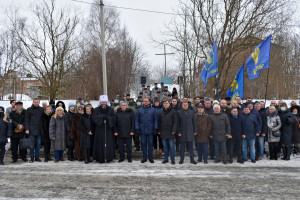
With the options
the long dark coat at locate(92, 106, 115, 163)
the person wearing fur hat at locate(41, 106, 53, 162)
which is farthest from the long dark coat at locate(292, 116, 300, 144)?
the person wearing fur hat at locate(41, 106, 53, 162)

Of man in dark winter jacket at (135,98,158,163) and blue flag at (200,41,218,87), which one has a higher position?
blue flag at (200,41,218,87)

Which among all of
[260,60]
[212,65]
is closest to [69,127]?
[212,65]

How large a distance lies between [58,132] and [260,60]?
7.92m

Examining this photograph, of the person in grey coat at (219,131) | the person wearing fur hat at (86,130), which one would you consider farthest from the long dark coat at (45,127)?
the person in grey coat at (219,131)

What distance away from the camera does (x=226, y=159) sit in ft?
24.8

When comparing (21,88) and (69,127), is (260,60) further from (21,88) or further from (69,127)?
(21,88)

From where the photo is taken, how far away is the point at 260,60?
9.52 metres

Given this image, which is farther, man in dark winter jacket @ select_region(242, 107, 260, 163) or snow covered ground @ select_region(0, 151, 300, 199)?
man in dark winter jacket @ select_region(242, 107, 260, 163)

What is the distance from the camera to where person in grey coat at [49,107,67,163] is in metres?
7.91

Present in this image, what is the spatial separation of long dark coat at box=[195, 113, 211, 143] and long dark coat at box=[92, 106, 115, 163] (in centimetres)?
277

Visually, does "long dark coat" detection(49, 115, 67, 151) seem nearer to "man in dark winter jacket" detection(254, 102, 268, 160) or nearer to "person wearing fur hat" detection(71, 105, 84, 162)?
"person wearing fur hat" detection(71, 105, 84, 162)

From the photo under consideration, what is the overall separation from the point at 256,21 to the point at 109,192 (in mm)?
14168

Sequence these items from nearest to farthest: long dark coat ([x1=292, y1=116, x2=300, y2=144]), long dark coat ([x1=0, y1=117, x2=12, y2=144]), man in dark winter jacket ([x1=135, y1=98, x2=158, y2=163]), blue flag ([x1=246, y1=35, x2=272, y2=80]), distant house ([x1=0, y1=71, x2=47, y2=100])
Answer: long dark coat ([x1=0, y1=117, x2=12, y2=144]), man in dark winter jacket ([x1=135, y1=98, x2=158, y2=163]), long dark coat ([x1=292, y1=116, x2=300, y2=144]), blue flag ([x1=246, y1=35, x2=272, y2=80]), distant house ([x1=0, y1=71, x2=47, y2=100])

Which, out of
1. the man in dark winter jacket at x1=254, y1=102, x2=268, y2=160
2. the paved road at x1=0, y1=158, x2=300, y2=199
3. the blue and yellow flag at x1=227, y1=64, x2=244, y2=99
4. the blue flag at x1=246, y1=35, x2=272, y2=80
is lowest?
the paved road at x1=0, y1=158, x2=300, y2=199
